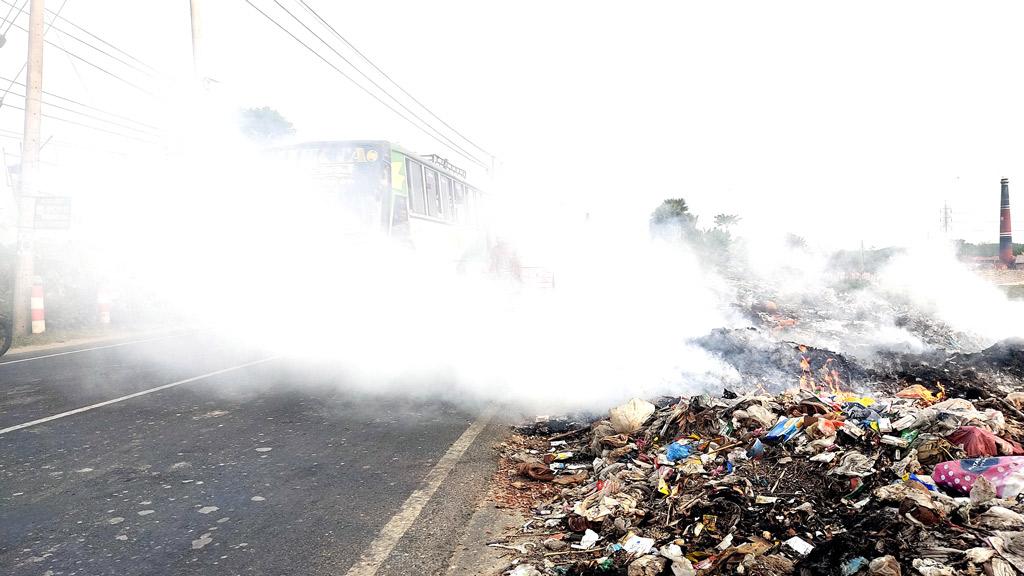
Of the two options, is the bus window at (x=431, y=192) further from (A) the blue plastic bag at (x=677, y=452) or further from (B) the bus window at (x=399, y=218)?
(A) the blue plastic bag at (x=677, y=452)

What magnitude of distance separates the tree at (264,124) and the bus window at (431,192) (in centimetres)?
2620

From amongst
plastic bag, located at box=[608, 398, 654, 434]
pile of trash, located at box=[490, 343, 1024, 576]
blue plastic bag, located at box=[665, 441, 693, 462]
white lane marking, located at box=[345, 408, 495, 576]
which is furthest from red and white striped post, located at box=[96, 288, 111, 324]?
blue plastic bag, located at box=[665, 441, 693, 462]

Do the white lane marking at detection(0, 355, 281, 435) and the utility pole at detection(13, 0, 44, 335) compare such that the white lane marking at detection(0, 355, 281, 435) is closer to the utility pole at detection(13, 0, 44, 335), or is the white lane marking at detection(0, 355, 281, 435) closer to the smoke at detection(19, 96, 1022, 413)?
the smoke at detection(19, 96, 1022, 413)

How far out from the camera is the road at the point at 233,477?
112 inches

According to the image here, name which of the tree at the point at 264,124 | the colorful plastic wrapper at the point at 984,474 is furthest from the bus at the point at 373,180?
the tree at the point at 264,124

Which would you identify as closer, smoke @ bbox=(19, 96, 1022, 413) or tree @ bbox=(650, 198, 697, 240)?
smoke @ bbox=(19, 96, 1022, 413)

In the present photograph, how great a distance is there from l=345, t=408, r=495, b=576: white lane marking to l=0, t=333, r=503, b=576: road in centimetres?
1

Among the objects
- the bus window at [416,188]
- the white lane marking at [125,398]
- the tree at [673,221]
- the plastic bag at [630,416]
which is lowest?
the white lane marking at [125,398]

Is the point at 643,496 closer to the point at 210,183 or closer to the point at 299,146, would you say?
the point at 299,146

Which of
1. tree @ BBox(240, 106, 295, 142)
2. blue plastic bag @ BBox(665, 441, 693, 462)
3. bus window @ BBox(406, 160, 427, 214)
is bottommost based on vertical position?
blue plastic bag @ BBox(665, 441, 693, 462)

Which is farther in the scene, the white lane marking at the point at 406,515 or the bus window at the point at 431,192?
the bus window at the point at 431,192

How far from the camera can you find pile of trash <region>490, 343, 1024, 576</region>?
241cm

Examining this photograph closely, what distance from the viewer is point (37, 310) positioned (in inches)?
455

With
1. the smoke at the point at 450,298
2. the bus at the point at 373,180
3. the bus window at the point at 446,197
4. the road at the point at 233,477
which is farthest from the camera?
the bus window at the point at 446,197
